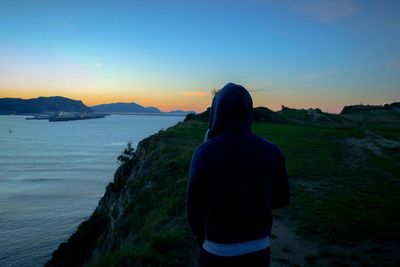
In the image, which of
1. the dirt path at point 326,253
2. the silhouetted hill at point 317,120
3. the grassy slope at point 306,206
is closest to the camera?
the dirt path at point 326,253

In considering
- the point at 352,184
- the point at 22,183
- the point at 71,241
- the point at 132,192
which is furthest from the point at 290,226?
the point at 22,183

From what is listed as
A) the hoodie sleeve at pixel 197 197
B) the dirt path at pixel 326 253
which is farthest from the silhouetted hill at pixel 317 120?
the hoodie sleeve at pixel 197 197

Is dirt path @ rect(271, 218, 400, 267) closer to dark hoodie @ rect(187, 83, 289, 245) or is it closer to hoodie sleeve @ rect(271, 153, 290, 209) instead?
hoodie sleeve @ rect(271, 153, 290, 209)

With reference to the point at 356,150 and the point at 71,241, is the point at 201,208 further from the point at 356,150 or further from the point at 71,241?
the point at 71,241

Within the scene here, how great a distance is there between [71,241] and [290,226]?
Result: 2188 cm

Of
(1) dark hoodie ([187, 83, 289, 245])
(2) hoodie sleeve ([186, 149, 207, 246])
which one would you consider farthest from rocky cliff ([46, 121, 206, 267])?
(1) dark hoodie ([187, 83, 289, 245])

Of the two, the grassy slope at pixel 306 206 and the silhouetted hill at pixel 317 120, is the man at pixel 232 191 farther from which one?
the silhouetted hill at pixel 317 120

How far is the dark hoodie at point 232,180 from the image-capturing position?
255 cm

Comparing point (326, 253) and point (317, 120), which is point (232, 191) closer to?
point (326, 253)

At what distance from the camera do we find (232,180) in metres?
2.54

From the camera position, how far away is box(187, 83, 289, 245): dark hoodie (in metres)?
2.55

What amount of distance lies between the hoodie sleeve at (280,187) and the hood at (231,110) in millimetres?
470

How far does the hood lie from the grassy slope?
4.21m

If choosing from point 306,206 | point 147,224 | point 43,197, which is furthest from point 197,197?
point 43,197
